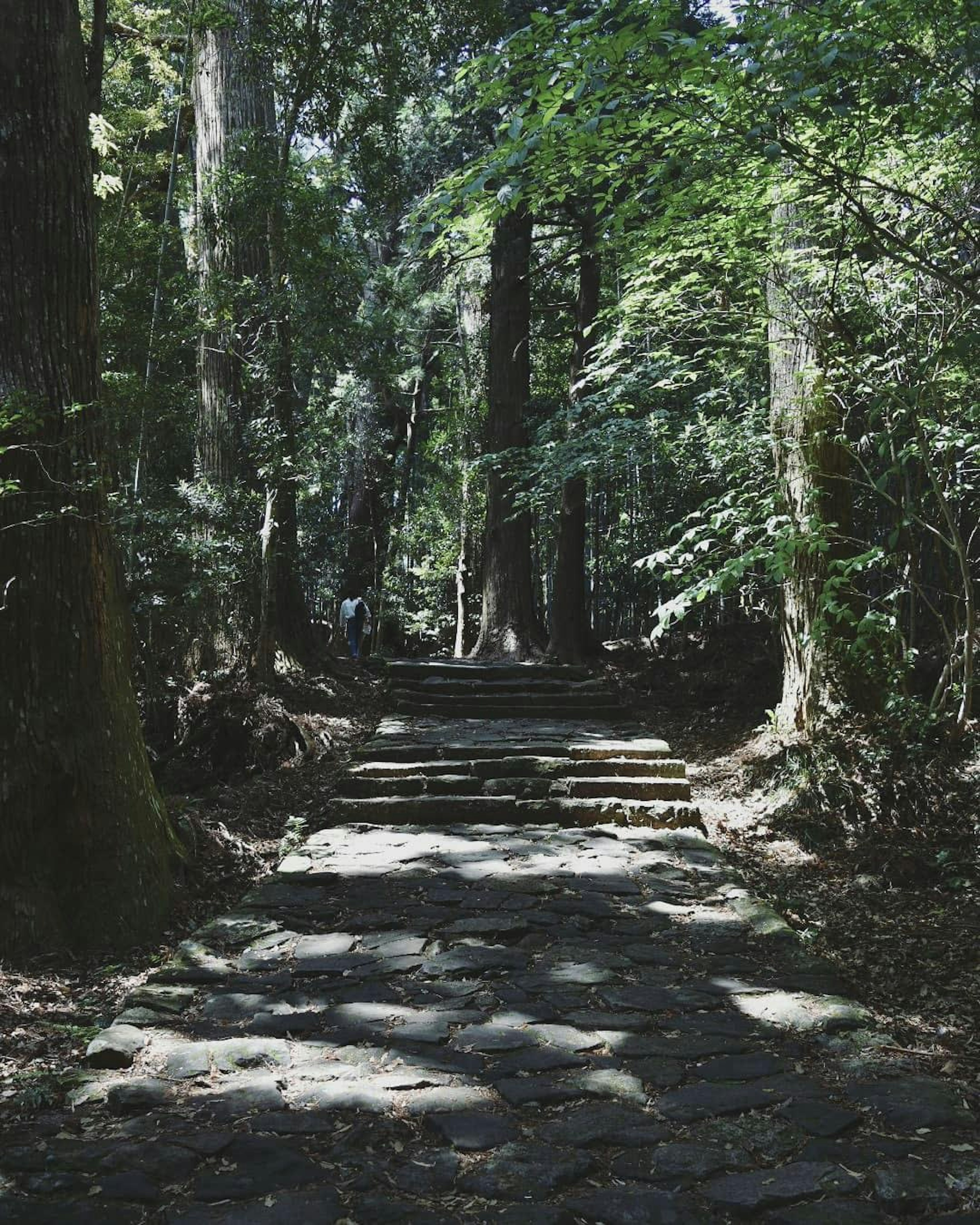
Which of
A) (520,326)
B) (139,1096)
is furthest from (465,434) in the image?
(139,1096)

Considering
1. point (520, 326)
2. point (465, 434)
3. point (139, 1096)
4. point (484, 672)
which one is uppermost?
point (520, 326)

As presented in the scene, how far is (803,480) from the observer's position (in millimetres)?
7066

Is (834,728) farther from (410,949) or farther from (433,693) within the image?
(433,693)

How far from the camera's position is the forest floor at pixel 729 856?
355 centimetres

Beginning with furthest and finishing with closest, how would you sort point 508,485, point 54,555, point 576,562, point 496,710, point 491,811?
point 576,562 < point 508,485 < point 496,710 < point 491,811 < point 54,555

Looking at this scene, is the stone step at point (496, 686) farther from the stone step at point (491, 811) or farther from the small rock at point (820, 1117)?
the small rock at point (820, 1117)

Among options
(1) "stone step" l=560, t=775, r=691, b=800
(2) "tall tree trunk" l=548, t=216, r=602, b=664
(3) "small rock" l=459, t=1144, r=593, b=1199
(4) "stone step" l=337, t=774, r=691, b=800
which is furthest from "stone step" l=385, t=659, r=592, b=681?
(3) "small rock" l=459, t=1144, r=593, b=1199

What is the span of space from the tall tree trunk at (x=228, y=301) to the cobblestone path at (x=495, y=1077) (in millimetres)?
4004

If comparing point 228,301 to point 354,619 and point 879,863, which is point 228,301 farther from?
point 354,619

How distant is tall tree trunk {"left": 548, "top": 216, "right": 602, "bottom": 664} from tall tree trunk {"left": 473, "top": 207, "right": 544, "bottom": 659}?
444 millimetres

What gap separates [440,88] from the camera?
1334cm

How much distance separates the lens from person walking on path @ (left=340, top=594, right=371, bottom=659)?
16125 mm

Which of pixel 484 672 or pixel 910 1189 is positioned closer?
pixel 910 1189

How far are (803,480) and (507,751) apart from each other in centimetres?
299
